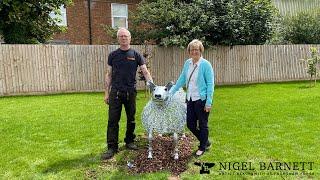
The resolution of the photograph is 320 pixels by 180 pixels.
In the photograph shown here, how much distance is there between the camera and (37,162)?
6223 mm

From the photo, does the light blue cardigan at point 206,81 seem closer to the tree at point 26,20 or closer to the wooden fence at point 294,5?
the tree at point 26,20

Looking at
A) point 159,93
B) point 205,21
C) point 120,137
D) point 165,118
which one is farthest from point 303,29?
point 159,93

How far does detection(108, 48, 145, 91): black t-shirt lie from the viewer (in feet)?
20.2

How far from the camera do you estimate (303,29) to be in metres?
21.5


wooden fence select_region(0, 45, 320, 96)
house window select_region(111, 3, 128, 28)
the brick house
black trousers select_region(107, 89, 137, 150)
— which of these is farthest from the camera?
house window select_region(111, 3, 128, 28)

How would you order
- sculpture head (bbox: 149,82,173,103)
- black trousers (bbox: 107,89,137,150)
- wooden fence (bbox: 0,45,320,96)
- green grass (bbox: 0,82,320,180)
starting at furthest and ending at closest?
wooden fence (bbox: 0,45,320,96) → black trousers (bbox: 107,89,137,150) → green grass (bbox: 0,82,320,180) → sculpture head (bbox: 149,82,173,103)

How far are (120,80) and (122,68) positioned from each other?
20 centimetres

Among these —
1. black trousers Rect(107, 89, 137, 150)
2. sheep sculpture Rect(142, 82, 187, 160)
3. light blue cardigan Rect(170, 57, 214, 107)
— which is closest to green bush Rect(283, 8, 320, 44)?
light blue cardigan Rect(170, 57, 214, 107)

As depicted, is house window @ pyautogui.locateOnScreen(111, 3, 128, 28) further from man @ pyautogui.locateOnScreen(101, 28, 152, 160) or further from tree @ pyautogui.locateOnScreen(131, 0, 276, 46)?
man @ pyautogui.locateOnScreen(101, 28, 152, 160)

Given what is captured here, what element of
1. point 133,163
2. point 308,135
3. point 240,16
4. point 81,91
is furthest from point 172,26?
point 133,163

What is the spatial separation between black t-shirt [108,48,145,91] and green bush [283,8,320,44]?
58.6ft

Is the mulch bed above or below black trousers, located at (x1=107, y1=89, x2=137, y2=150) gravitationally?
below

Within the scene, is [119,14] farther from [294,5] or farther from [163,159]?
[163,159]

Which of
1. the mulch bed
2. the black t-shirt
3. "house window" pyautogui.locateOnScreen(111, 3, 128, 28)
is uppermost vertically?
"house window" pyautogui.locateOnScreen(111, 3, 128, 28)
